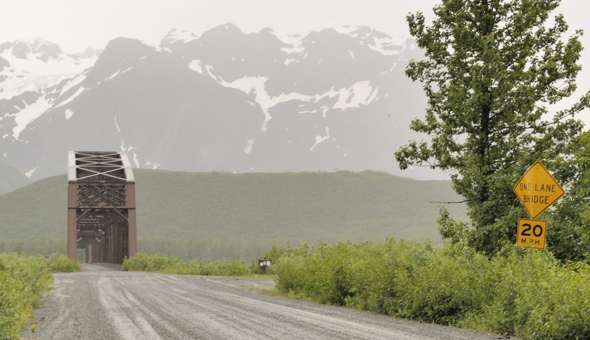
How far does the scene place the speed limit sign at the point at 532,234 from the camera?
545 inches

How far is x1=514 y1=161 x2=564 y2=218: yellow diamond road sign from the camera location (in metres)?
14.3

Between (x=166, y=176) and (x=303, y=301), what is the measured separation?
16480 cm

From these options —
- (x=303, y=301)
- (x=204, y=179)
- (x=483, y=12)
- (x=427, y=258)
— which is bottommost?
(x=303, y=301)

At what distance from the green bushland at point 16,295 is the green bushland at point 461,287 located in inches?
338

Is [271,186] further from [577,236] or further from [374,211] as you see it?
[577,236]

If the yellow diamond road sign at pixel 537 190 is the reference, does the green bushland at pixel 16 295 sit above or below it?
below

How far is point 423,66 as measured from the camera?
21.0 meters

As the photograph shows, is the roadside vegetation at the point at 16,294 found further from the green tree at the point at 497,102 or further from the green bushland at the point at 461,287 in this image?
the green tree at the point at 497,102

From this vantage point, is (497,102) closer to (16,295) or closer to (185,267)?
(16,295)

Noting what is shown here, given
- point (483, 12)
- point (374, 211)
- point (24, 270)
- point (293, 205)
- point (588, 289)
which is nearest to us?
point (588, 289)

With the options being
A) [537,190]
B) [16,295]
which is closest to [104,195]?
[16,295]

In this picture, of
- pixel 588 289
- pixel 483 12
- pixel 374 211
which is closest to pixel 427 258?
pixel 588 289

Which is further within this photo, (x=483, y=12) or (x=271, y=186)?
(x=271, y=186)

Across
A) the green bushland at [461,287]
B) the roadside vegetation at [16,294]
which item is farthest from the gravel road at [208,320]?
the green bushland at [461,287]
